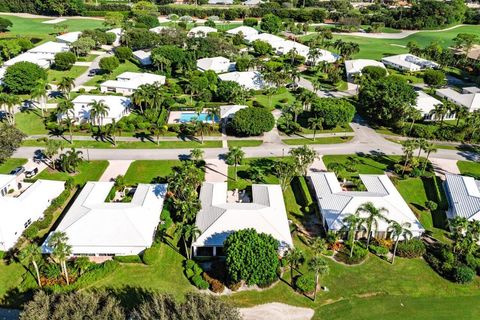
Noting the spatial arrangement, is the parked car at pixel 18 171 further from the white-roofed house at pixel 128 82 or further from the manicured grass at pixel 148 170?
the white-roofed house at pixel 128 82

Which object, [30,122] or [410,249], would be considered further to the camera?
[30,122]

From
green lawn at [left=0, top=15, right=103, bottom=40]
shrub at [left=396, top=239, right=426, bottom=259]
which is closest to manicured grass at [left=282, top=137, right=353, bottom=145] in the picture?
shrub at [left=396, top=239, right=426, bottom=259]

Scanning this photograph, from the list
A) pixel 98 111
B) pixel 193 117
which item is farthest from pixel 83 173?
pixel 193 117

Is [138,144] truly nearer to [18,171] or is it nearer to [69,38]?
[18,171]

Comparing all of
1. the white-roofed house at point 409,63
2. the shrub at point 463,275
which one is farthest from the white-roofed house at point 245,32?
the shrub at point 463,275

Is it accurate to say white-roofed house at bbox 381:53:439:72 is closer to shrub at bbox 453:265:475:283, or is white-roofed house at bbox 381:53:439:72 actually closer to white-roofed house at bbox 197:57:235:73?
white-roofed house at bbox 197:57:235:73
